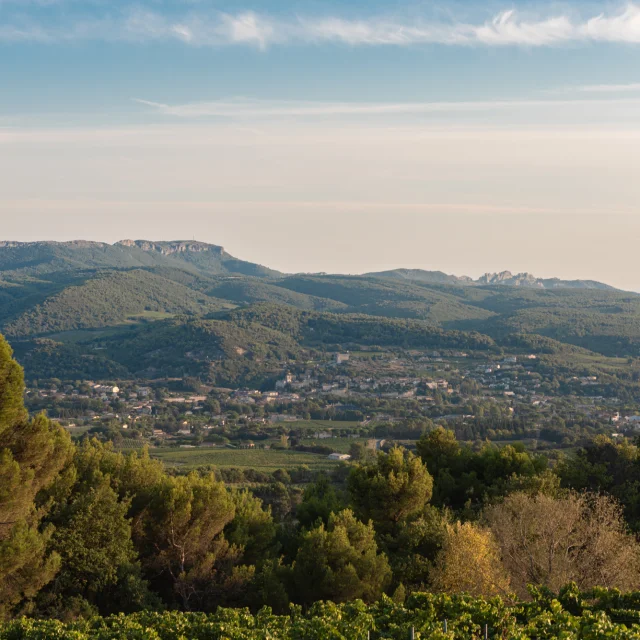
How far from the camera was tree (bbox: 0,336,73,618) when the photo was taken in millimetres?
15836

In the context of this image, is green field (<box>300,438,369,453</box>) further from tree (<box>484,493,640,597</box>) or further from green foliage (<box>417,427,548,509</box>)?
tree (<box>484,493,640,597</box>)

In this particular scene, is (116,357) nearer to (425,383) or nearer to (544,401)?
(425,383)

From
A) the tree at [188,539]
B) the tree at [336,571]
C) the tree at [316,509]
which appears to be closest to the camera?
the tree at [336,571]

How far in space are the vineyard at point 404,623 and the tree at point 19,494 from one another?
325 cm

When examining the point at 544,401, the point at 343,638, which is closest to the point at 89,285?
the point at 544,401

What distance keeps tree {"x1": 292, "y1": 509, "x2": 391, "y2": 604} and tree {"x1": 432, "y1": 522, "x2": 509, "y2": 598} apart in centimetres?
151

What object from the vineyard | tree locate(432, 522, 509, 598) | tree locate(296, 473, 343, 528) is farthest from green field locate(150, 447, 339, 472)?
the vineyard

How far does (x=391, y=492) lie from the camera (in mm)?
23609

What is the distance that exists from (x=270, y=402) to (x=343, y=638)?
85.3 m

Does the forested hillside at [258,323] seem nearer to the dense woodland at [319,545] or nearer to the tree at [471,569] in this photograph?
the dense woodland at [319,545]

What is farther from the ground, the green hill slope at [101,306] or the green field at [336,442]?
the green hill slope at [101,306]

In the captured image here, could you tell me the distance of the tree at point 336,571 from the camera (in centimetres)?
1742

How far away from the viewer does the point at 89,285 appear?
172 meters

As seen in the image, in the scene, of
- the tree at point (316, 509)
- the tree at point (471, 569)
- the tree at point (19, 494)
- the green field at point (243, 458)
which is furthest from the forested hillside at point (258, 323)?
the tree at point (471, 569)
